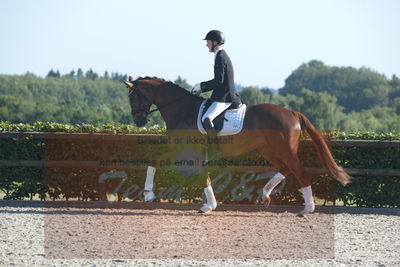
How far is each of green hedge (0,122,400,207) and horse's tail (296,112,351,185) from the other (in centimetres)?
93

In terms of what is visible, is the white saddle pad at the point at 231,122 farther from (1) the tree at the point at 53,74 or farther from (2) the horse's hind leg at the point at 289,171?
(1) the tree at the point at 53,74

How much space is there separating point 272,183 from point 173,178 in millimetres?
1942

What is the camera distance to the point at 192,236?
7840 mm

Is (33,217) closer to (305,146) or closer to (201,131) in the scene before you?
(201,131)

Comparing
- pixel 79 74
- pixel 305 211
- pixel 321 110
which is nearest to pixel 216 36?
pixel 305 211

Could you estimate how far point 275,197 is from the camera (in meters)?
10.7

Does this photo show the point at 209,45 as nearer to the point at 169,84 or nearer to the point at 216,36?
the point at 216,36

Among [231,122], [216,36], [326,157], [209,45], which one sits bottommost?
[326,157]

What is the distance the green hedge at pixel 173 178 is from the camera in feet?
34.9

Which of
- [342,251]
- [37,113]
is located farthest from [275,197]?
[37,113]

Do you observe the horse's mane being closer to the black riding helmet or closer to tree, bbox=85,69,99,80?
the black riding helmet

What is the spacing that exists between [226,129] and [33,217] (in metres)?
3.40

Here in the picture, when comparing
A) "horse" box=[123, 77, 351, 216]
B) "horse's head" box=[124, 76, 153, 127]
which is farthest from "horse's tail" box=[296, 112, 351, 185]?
"horse's head" box=[124, 76, 153, 127]

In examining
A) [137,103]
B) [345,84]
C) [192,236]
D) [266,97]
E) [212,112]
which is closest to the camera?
[192,236]
